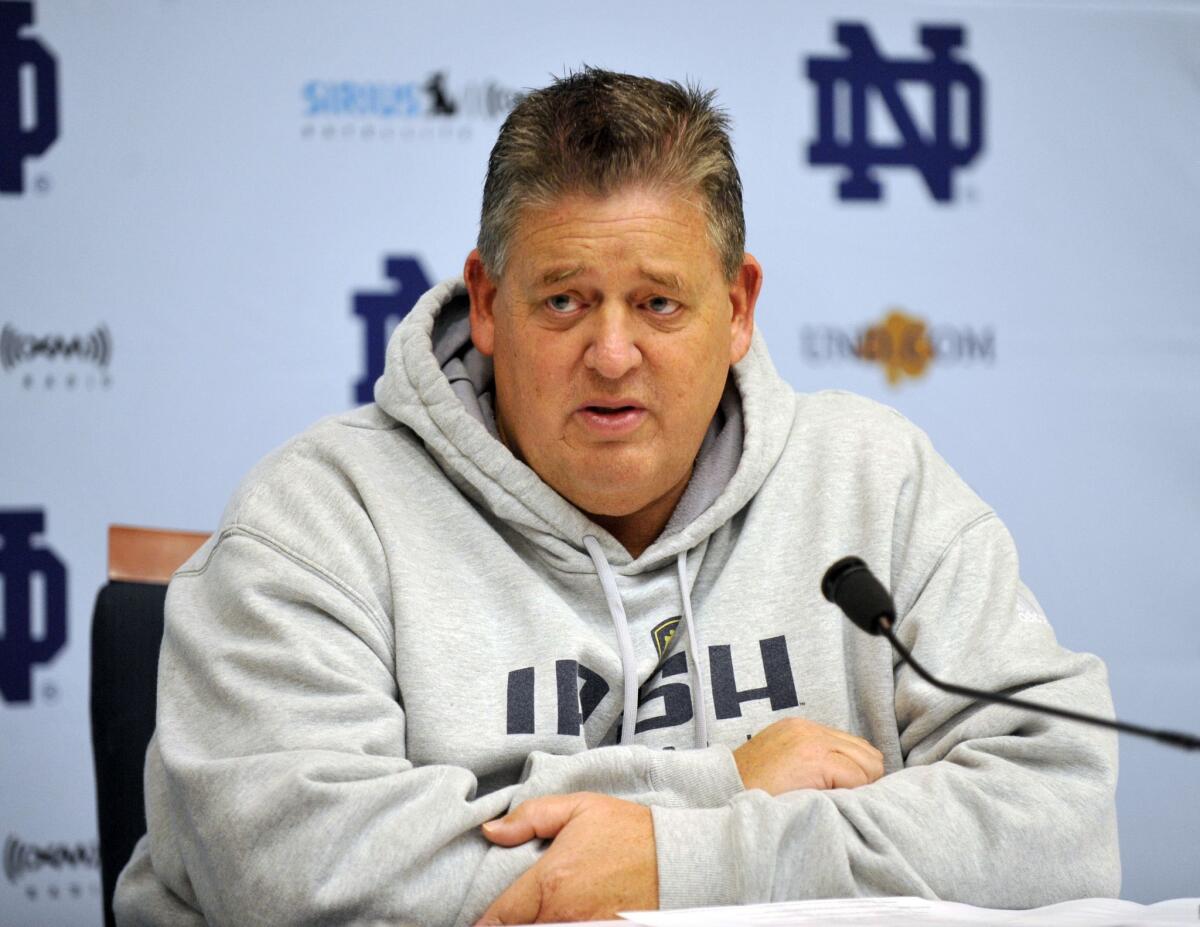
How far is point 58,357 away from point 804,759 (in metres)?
1.95

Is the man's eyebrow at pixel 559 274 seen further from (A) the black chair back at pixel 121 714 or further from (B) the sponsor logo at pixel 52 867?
(B) the sponsor logo at pixel 52 867

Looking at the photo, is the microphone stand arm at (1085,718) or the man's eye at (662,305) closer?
the microphone stand arm at (1085,718)

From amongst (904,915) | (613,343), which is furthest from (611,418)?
(904,915)

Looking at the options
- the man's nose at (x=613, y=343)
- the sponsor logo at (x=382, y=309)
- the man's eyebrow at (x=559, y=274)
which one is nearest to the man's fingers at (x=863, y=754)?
the man's nose at (x=613, y=343)

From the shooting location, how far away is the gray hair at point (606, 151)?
5.11 feet

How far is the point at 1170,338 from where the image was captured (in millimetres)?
3195

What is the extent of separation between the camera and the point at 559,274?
155 cm

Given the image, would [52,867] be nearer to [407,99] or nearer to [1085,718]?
[407,99]

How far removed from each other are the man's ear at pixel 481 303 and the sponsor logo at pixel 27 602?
4.77ft

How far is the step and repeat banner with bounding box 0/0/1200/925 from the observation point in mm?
2799

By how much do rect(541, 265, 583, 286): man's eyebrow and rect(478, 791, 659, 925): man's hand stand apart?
59 centimetres

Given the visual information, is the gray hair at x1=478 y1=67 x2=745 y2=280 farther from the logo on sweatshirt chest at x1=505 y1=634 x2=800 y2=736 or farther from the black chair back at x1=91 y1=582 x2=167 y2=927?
the black chair back at x1=91 y1=582 x2=167 y2=927

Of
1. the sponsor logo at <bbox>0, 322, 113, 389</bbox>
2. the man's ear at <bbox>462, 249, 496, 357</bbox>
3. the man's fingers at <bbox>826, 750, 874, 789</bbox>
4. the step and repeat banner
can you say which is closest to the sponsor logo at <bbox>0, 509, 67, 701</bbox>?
the step and repeat banner

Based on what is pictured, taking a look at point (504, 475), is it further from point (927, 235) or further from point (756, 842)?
point (927, 235)
